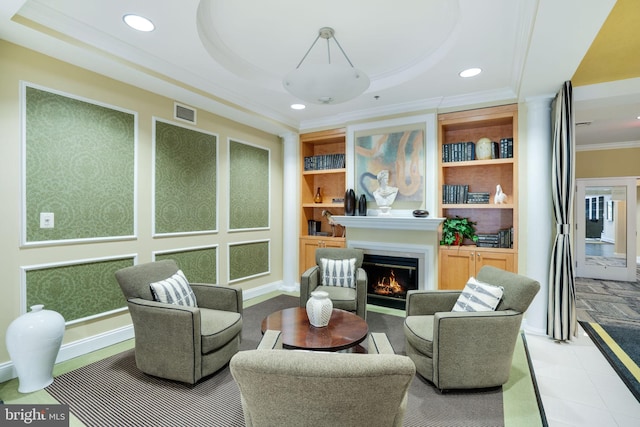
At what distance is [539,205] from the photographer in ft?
11.1

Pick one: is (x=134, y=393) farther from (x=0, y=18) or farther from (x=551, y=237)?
(x=551, y=237)

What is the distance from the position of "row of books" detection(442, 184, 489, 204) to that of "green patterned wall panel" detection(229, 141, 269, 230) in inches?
102

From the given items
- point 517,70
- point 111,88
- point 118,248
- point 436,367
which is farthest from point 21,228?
point 517,70

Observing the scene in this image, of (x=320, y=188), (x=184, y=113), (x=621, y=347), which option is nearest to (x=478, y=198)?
(x=621, y=347)

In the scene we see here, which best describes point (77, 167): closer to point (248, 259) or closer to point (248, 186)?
point (248, 186)

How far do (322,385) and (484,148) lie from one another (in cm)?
365

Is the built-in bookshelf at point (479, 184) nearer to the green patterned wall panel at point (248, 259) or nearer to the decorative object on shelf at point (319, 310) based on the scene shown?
the decorative object on shelf at point (319, 310)

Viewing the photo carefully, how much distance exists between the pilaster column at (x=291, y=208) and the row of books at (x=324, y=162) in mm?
177

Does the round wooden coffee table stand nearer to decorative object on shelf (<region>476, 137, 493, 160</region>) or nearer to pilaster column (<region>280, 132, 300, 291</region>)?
pilaster column (<region>280, 132, 300, 291</region>)

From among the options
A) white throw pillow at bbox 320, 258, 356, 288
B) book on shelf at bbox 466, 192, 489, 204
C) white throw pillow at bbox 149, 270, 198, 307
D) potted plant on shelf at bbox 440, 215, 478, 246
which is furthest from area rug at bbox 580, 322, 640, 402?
white throw pillow at bbox 149, 270, 198, 307

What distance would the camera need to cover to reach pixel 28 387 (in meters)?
2.23

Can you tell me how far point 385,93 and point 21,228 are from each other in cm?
367

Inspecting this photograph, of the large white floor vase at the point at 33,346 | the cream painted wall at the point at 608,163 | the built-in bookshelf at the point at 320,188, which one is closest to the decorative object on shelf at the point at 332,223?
the built-in bookshelf at the point at 320,188

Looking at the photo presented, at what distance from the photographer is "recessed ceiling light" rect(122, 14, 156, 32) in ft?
7.60
